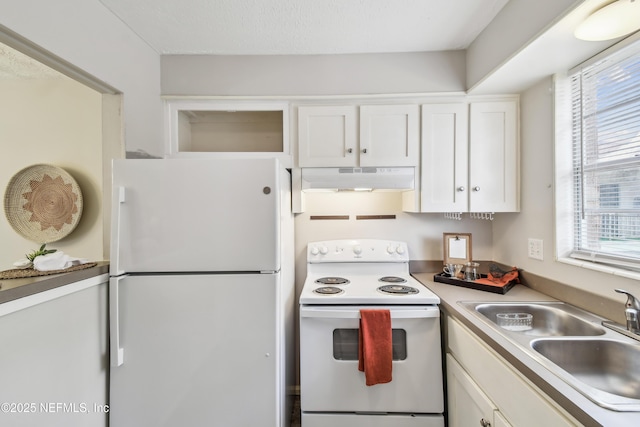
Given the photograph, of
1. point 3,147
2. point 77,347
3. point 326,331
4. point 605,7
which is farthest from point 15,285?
point 605,7

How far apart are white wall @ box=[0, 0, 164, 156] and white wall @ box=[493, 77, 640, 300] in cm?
244

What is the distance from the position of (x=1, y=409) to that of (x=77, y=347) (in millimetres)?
269

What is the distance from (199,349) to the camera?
51.2 inches

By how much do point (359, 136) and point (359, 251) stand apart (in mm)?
856

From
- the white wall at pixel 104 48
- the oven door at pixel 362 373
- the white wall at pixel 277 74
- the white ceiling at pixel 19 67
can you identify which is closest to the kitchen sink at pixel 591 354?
the oven door at pixel 362 373

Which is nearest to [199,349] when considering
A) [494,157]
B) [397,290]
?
[397,290]

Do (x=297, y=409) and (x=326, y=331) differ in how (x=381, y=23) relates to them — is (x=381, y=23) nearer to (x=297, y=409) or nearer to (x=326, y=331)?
(x=326, y=331)

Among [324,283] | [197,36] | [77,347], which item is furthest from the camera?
[324,283]

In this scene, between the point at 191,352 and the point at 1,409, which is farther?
the point at 191,352

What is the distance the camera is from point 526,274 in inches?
67.1

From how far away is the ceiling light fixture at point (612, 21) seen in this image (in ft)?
3.17

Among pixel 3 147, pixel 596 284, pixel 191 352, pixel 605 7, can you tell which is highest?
pixel 605 7

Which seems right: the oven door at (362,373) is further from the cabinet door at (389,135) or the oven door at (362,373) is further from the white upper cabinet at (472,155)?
the cabinet door at (389,135)

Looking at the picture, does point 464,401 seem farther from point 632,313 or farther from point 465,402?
point 632,313
